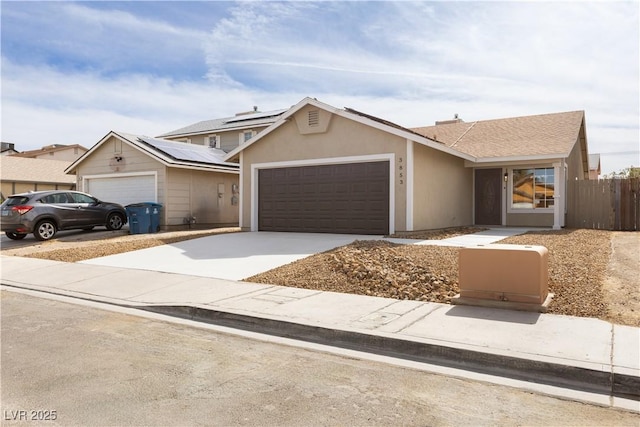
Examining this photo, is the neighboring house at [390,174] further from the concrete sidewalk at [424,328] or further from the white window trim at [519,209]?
the concrete sidewalk at [424,328]

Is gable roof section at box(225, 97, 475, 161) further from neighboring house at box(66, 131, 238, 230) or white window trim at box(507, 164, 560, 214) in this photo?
neighboring house at box(66, 131, 238, 230)

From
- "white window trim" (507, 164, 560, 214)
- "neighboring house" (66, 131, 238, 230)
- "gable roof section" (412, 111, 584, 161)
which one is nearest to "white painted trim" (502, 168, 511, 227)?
"white window trim" (507, 164, 560, 214)

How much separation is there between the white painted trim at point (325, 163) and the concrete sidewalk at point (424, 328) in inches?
266

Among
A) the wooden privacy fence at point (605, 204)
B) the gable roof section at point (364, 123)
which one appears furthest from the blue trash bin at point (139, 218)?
the wooden privacy fence at point (605, 204)

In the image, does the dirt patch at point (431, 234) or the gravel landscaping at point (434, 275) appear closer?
the gravel landscaping at point (434, 275)

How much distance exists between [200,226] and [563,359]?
17.2 m

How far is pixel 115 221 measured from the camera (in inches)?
725

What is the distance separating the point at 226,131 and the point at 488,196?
16.8 metres

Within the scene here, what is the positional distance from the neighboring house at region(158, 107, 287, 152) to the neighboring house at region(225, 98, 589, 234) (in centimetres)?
1139

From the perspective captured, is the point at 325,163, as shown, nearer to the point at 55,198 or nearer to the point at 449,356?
the point at 55,198

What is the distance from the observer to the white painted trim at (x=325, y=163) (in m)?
14.0

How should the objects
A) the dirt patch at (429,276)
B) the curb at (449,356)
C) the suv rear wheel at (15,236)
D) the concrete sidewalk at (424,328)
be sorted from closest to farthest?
the curb at (449,356) < the concrete sidewalk at (424,328) < the dirt patch at (429,276) < the suv rear wheel at (15,236)

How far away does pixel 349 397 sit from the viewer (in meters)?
3.86

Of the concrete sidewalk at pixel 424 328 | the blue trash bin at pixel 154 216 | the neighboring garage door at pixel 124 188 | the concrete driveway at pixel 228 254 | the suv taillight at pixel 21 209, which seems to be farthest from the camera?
the neighboring garage door at pixel 124 188
